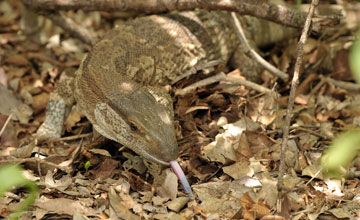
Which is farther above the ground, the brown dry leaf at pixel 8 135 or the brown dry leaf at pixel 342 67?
the brown dry leaf at pixel 342 67

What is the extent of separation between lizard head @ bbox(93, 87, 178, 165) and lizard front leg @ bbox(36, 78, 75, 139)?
873mm

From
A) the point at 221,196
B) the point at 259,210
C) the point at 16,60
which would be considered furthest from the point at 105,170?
the point at 16,60

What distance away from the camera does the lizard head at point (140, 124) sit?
12.9 feet

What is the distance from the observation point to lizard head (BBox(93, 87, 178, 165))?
394cm

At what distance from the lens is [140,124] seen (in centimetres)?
404

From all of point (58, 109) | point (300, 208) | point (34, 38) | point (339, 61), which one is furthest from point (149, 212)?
point (34, 38)

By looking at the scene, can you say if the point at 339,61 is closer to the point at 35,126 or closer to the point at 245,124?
the point at 245,124

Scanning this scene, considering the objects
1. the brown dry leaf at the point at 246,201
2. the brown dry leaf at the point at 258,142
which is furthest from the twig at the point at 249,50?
the brown dry leaf at the point at 246,201

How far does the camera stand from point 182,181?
389cm

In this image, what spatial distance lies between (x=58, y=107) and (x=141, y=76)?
1075 mm

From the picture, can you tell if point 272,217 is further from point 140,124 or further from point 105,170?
point 105,170

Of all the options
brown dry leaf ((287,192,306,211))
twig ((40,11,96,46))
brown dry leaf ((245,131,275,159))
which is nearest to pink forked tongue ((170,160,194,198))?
brown dry leaf ((287,192,306,211))

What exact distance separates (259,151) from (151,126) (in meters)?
1.26

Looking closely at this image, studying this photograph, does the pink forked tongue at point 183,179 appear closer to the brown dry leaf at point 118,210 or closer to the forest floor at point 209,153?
the forest floor at point 209,153
